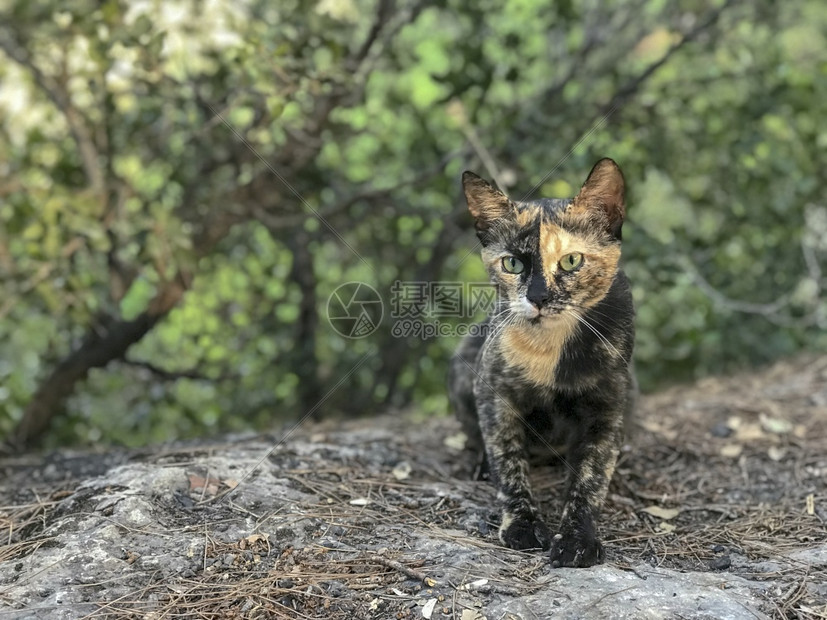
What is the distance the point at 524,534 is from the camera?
95.4 inches

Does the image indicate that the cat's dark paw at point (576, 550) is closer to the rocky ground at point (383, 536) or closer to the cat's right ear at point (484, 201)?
the rocky ground at point (383, 536)

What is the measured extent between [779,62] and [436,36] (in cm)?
213

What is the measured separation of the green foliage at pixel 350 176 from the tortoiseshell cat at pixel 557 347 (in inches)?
59.5

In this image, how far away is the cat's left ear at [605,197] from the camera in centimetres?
245

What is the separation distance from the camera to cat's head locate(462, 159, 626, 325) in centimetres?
241

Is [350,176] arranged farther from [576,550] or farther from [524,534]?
[576,550]

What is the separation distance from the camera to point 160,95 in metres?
4.23

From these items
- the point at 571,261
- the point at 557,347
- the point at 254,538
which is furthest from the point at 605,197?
the point at 254,538

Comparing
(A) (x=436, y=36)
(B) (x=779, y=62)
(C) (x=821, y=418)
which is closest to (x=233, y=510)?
(C) (x=821, y=418)

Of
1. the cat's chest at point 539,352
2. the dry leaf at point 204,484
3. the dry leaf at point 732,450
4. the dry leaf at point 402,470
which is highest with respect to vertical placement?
the cat's chest at point 539,352

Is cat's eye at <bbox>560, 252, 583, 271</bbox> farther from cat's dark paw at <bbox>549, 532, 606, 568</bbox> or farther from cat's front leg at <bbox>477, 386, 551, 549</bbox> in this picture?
cat's dark paw at <bbox>549, 532, 606, 568</bbox>

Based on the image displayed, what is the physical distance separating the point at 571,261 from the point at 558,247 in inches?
3.0

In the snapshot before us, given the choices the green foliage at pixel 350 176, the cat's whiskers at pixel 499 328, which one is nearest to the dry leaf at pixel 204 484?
the cat's whiskers at pixel 499 328

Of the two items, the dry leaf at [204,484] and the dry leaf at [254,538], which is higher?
the dry leaf at [204,484]
